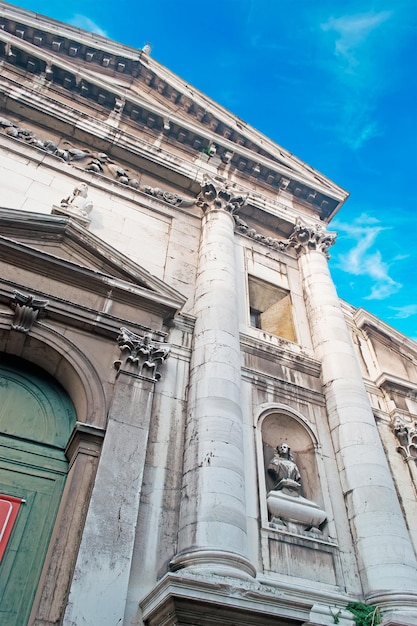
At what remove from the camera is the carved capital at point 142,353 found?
8.41 metres

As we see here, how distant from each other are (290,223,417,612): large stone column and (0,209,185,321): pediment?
3599 millimetres

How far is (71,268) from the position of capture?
8.89 metres

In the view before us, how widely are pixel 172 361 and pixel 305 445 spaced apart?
2951 mm

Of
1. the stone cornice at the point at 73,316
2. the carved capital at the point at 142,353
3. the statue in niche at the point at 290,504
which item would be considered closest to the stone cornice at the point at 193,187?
the stone cornice at the point at 73,316

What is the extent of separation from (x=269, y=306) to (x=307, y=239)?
238cm

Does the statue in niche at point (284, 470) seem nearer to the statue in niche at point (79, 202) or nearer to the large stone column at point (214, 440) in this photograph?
the large stone column at point (214, 440)

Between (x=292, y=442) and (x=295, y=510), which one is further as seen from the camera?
(x=292, y=442)

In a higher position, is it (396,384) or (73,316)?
(396,384)


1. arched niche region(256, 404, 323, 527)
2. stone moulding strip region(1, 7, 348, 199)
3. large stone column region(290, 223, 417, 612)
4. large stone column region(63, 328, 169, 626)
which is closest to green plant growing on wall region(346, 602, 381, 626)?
large stone column region(290, 223, 417, 612)

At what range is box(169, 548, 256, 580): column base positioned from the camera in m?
6.31

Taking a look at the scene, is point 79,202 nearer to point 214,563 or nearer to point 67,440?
point 67,440

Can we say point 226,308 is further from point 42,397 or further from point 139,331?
point 42,397

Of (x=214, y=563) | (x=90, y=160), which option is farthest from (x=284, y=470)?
(x=90, y=160)

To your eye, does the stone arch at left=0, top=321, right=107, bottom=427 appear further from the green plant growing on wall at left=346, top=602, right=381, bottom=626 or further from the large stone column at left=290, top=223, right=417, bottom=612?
the green plant growing on wall at left=346, top=602, right=381, bottom=626
